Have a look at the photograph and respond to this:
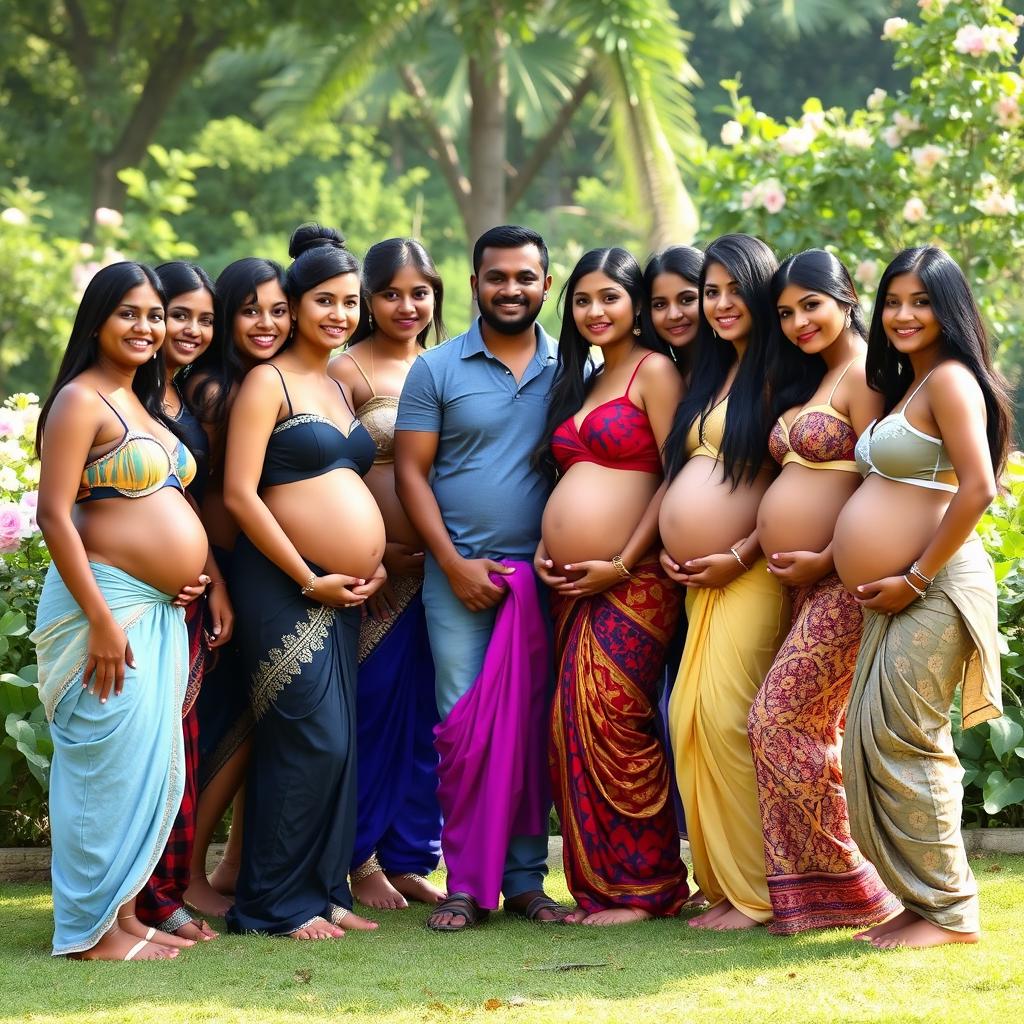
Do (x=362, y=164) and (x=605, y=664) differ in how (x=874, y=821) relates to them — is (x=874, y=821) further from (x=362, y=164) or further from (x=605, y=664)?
(x=362, y=164)

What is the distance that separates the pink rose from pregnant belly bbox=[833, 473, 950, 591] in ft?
10.5

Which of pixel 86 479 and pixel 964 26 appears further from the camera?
pixel 964 26

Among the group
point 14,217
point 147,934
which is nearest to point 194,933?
point 147,934

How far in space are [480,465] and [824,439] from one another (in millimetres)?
1199

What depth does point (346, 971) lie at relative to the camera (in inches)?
169

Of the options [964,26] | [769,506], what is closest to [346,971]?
[769,506]

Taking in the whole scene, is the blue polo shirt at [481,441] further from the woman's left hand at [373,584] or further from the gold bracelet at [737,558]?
the gold bracelet at [737,558]

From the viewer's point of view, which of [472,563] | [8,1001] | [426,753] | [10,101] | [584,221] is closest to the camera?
[8,1001]

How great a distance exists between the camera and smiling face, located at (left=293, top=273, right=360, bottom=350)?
4949 millimetres

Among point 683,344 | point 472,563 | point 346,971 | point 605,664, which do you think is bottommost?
point 346,971

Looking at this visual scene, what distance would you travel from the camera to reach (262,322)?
4.99 metres

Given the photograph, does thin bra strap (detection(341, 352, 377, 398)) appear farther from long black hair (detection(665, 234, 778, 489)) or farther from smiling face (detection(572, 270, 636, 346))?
long black hair (detection(665, 234, 778, 489))

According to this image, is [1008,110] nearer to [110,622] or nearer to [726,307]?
[726,307]

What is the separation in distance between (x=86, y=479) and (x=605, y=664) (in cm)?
174
